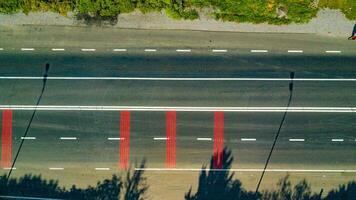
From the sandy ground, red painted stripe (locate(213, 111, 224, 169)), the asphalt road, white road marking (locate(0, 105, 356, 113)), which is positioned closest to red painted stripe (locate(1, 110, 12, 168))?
the asphalt road

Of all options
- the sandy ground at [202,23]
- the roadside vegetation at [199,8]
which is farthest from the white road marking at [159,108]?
the roadside vegetation at [199,8]

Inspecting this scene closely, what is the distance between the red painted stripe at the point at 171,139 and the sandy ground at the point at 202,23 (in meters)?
5.86

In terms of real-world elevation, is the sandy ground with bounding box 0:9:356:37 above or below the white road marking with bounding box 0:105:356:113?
above

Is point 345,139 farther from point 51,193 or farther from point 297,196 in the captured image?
point 51,193

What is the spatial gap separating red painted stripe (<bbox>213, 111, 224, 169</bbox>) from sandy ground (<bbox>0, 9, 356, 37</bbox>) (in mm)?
5816

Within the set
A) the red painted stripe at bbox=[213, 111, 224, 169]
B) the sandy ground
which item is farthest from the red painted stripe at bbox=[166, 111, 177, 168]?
the sandy ground

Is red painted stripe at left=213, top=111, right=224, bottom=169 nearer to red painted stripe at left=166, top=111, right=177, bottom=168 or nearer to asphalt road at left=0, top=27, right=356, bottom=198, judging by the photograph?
asphalt road at left=0, top=27, right=356, bottom=198

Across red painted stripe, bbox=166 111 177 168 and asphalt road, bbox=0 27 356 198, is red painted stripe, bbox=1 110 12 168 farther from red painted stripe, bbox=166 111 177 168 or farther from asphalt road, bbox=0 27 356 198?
red painted stripe, bbox=166 111 177 168

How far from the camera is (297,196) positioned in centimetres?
2836

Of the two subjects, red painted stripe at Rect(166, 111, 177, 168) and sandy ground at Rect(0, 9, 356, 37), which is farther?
sandy ground at Rect(0, 9, 356, 37)

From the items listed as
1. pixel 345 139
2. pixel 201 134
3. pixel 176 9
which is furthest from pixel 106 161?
pixel 345 139

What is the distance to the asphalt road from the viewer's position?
28328mm

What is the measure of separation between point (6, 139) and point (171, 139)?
10.7 m

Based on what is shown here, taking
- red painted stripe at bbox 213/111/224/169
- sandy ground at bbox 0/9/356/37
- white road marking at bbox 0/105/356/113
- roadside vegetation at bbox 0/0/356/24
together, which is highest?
roadside vegetation at bbox 0/0/356/24
